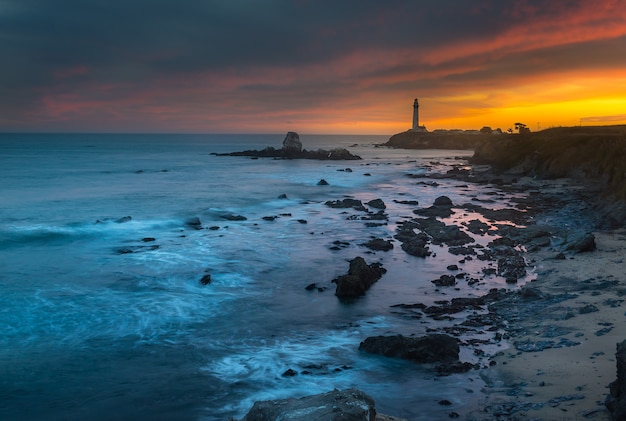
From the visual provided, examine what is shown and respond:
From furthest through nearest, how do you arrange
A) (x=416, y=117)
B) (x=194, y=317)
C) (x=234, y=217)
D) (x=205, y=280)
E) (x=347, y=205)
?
(x=416, y=117), (x=347, y=205), (x=234, y=217), (x=205, y=280), (x=194, y=317)

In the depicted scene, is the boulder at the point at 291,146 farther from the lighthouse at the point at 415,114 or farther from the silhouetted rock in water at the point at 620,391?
the silhouetted rock in water at the point at 620,391

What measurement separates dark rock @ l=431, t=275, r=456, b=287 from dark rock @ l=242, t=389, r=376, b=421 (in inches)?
565

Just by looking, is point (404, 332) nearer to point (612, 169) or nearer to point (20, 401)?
point (20, 401)

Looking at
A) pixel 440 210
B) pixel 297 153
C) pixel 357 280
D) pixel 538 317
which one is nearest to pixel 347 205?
pixel 440 210

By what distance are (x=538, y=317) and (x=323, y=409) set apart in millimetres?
11717

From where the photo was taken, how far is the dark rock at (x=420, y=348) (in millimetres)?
13203

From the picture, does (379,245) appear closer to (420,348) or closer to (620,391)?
(420,348)

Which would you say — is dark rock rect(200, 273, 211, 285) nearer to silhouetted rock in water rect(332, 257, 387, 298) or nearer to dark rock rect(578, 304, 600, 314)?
silhouetted rock in water rect(332, 257, 387, 298)

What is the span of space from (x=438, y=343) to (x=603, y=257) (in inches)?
503

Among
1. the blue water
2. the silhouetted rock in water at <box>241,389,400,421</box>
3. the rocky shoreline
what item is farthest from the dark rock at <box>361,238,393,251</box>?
the silhouetted rock in water at <box>241,389,400,421</box>

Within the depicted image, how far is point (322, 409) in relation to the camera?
630cm

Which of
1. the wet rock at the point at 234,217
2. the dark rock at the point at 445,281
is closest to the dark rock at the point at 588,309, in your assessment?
the dark rock at the point at 445,281

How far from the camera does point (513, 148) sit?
236 ft

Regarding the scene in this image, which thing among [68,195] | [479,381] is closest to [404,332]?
[479,381]
